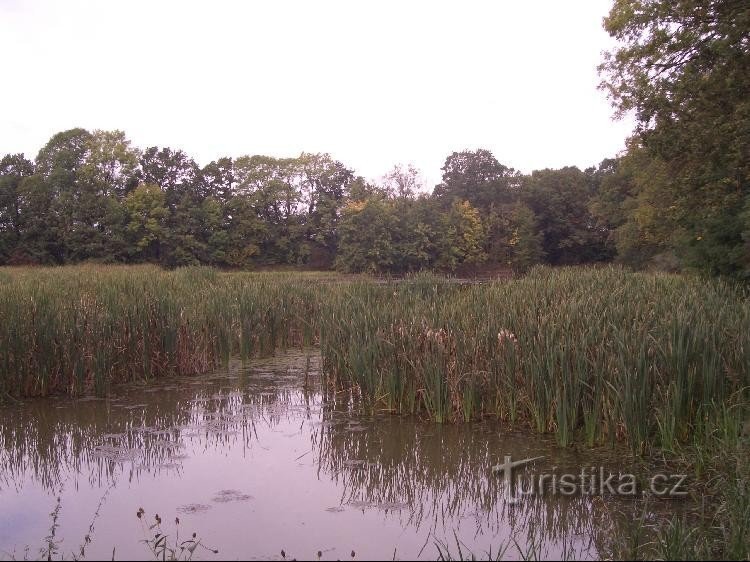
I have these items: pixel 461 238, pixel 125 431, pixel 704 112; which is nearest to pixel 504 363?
pixel 125 431

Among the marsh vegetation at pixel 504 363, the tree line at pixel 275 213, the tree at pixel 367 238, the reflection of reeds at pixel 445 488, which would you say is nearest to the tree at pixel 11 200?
the tree line at pixel 275 213

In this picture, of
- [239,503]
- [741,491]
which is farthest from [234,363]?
[741,491]

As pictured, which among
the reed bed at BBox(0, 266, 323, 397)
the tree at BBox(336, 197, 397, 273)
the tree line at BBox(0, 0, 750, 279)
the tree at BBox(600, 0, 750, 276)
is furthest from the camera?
the tree at BBox(336, 197, 397, 273)

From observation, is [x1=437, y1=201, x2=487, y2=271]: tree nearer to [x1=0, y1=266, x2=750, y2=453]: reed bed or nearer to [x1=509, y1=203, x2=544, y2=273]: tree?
[x1=509, y1=203, x2=544, y2=273]: tree

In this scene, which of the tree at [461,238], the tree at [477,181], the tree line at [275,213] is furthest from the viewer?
the tree at [477,181]

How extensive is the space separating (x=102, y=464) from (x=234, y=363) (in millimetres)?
4322

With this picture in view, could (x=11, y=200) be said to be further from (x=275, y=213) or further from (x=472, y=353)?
(x=472, y=353)

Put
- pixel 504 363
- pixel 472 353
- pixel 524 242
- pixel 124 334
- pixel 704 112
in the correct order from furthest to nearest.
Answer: pixel 524 242 < pixel 704 112 < pixel 124 334 < pixel 472 353 < pixel 504 363

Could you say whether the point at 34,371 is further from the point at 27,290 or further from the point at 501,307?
the point at 501,307

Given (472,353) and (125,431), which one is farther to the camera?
(472,353)

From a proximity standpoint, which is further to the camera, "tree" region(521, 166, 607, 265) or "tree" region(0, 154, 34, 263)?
"tree" region(521, 166, 607, 265)

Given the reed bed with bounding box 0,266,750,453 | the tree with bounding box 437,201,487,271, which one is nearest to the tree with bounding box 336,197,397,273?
the tree with bounding box 437,201,487,271

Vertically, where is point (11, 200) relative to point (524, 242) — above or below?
above

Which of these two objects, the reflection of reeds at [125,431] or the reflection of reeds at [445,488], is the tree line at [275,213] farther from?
the reflection of reeds at [445,488]
